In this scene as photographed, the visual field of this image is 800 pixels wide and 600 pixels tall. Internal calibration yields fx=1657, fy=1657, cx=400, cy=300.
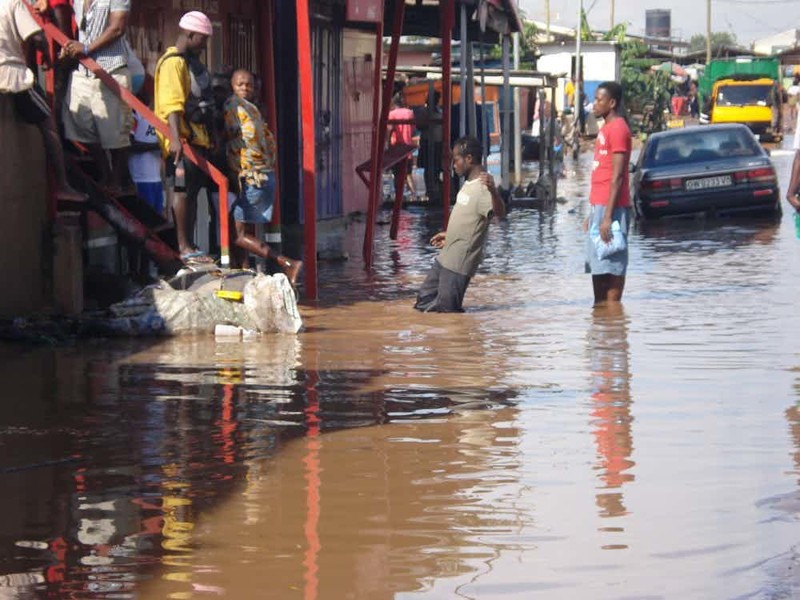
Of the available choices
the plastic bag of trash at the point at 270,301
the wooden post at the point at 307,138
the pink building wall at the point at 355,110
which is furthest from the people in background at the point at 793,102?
the plastic bag of trash at the point at 270,301

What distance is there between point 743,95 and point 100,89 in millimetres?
45062

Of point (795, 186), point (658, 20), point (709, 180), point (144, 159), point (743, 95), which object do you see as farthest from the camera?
point (658, 20)

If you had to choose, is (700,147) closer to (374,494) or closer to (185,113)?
(185,113)

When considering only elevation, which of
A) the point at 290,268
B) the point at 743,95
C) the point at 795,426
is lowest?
the point at 795,426

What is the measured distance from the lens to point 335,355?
10.0m

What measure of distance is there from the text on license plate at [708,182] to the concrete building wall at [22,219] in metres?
12.0

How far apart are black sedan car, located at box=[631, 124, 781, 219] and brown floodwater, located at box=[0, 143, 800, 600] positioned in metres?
9.33

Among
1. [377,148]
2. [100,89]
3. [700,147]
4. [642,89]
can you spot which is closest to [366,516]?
[100,89]

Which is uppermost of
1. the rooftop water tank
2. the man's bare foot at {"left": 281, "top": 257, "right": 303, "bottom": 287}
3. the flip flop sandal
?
the rooftop water tank

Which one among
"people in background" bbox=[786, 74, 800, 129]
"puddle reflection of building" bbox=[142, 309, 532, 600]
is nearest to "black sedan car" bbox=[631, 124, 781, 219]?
"puddle reflection of building" bbox=[142, 309, 532, 600]

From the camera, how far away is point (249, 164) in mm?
11961

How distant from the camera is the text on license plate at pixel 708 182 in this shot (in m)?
21.3

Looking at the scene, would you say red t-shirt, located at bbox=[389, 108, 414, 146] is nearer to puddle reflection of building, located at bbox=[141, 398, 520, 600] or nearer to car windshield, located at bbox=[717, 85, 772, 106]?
puddle reflection of building, located at bbox=[141, 398, 520, 600]

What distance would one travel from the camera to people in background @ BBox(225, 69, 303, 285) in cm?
1191
